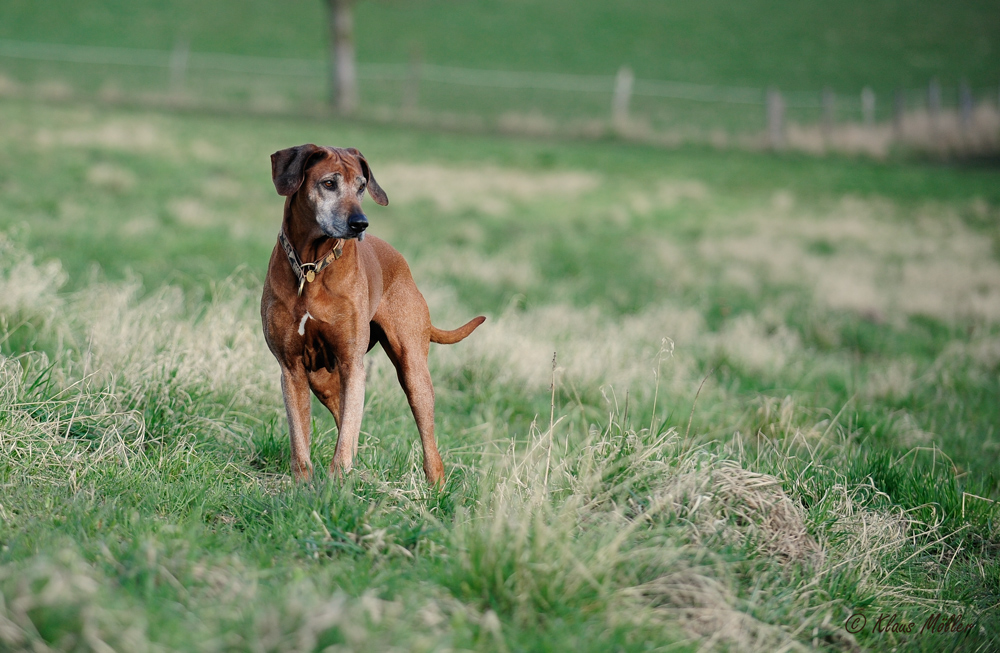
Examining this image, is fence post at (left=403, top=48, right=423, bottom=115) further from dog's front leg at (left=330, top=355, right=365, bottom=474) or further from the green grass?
dog's front leg at (left=330, top=355, right=365, bottom=474)

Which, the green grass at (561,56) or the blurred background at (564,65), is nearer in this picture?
the blurred background at (564,65)

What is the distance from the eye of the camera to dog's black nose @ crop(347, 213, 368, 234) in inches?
125

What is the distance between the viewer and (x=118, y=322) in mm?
4867

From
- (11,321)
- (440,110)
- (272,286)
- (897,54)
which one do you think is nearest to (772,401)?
(272,286)

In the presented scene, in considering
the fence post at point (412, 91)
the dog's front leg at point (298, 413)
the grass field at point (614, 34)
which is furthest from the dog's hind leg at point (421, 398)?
the grass field at point (614, 34)

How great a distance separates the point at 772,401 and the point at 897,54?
40.8m

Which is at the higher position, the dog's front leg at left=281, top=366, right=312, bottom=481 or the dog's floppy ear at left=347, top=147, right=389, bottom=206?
the dog's floppy ear at left=347, top=147, right=389, bottom=206

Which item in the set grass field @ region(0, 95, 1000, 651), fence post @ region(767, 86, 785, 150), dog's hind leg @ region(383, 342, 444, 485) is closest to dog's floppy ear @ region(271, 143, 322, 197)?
dog's hind leg @ region(383, 342, 444, 485)

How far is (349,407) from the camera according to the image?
3.46 m

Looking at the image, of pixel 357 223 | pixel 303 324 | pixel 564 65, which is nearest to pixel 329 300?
pixel 303 324

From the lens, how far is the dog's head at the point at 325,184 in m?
3.25

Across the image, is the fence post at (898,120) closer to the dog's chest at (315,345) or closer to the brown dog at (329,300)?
the brown dog at (329,300)

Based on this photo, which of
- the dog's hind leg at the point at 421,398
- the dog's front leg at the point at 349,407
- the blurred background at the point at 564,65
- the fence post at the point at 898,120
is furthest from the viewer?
the blurred background at the point at 564,65

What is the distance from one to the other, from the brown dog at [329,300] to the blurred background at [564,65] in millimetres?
20473
